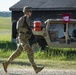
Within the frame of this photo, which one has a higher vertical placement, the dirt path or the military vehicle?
the dirt path

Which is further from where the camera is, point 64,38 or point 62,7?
point 62,7

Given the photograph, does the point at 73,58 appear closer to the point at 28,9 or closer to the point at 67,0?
the point at 28,9

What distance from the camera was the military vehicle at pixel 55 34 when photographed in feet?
62.2

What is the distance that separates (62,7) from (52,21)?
5.64 m

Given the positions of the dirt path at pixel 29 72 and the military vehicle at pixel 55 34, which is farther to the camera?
the military vehicle at pixel 55 34

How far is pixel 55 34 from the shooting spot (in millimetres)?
19469

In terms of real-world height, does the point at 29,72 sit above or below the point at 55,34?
above

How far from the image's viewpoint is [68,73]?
12141 mm

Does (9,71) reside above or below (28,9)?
below

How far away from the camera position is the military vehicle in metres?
19.0

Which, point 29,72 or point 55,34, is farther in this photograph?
point 55,34

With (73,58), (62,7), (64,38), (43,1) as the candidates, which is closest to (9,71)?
(73,58)

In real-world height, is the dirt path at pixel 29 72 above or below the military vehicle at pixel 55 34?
above

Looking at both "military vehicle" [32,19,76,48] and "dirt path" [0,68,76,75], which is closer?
"dirt path" [0,68,76,75]
